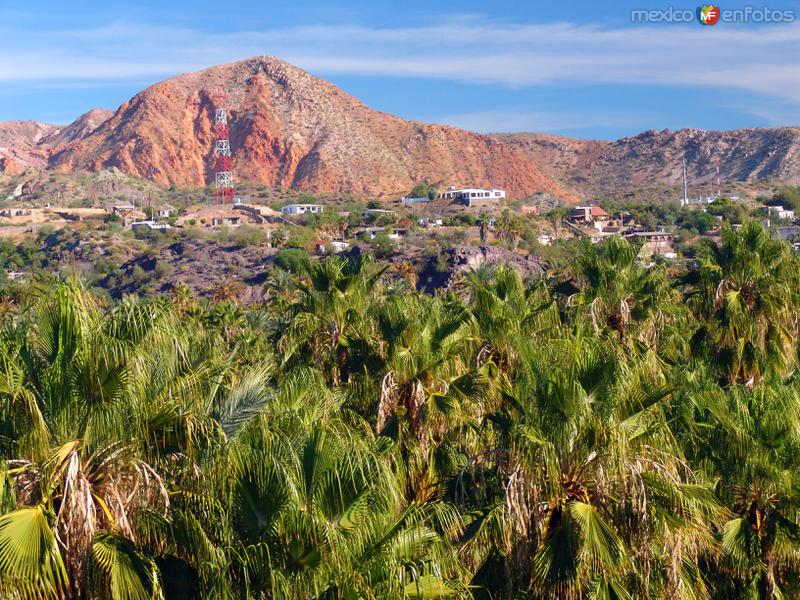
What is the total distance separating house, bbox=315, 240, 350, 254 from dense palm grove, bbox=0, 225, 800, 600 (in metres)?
66.4

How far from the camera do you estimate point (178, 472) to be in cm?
766

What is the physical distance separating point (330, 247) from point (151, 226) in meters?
25.4

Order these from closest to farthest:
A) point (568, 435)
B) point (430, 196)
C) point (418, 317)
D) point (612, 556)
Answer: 1. point (612, 556)
2. point (568, 435)
3. point (418, 317)
4. point (430, 196)

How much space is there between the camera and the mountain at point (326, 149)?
503ft

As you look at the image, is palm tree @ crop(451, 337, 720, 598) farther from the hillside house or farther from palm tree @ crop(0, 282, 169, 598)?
the hillside house

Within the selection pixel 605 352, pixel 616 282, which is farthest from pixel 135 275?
pixel 605 352

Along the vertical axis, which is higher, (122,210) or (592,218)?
(122,210)

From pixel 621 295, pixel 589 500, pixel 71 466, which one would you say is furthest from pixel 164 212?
pixel 71 466

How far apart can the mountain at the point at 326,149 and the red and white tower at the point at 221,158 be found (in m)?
1.78

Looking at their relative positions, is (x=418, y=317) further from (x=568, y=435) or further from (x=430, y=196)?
(x=430, y=196)

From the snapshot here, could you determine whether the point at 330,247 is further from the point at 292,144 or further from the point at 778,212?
the point at 292,144

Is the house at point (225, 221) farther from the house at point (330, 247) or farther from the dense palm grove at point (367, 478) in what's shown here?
the dense palm grove at point (367, 478)

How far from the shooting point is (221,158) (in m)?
154

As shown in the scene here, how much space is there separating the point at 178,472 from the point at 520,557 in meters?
3.06
